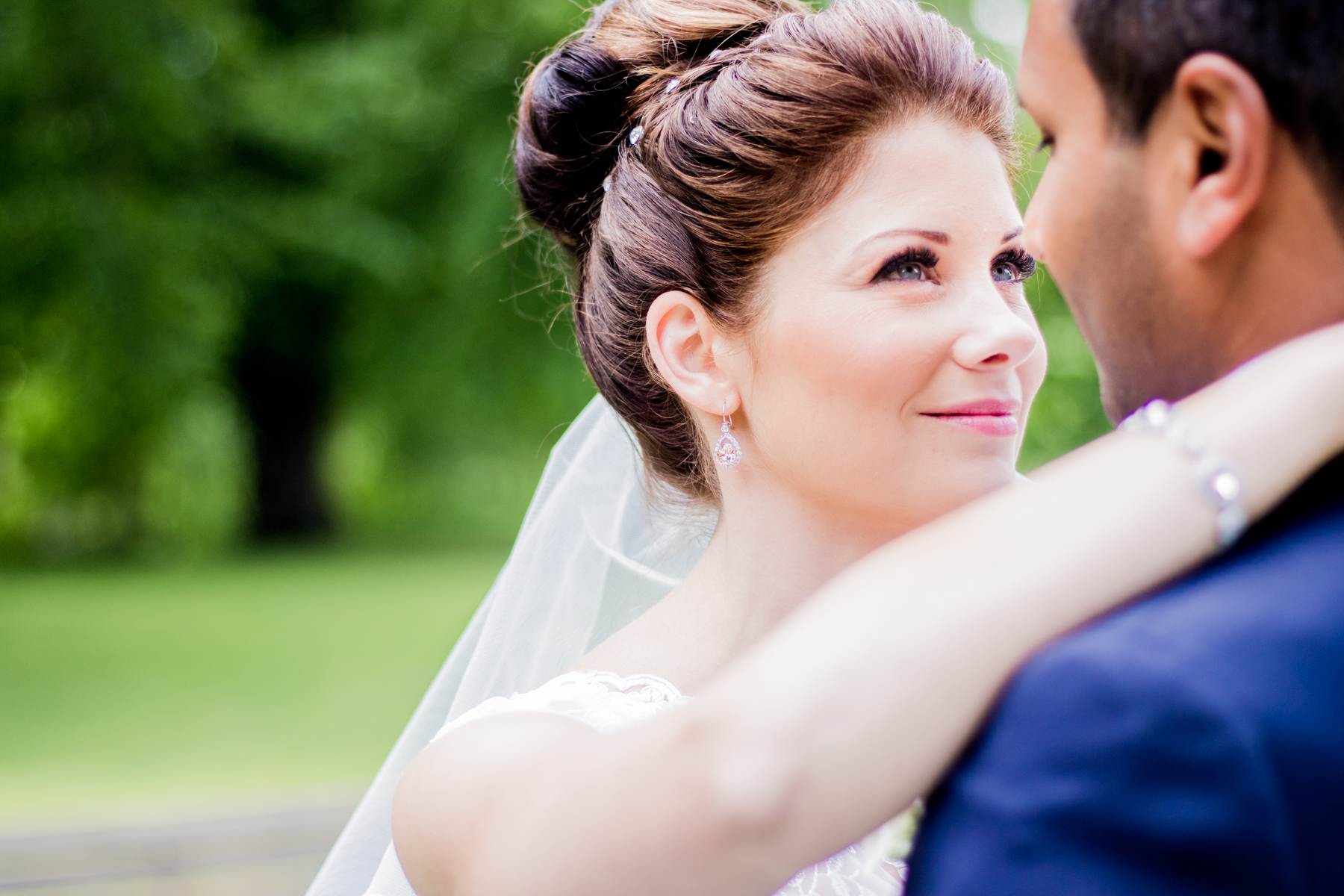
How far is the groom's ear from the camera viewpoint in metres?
1.12

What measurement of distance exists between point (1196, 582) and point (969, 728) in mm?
239

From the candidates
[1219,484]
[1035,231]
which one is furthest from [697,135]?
[1219,484]

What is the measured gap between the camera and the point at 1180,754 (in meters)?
0.97

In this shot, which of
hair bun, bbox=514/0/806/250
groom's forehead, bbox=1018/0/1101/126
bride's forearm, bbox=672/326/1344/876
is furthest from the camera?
hair bun, bbox=514/0/806/250

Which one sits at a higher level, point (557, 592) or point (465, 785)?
point (557, 592)

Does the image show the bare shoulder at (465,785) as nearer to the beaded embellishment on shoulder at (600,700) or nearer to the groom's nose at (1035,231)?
the beaded embellishment on shoulder at (600,700)

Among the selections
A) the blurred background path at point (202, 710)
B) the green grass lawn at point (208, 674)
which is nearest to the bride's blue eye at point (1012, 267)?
the blurred background path at point (202, 710)

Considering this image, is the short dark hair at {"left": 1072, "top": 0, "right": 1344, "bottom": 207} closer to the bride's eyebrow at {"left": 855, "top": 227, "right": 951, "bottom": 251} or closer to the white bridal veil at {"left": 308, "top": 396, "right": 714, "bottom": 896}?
the bride's eyebrow at {"left": 855, "top": 227, "right": 951, "bottom": 251}

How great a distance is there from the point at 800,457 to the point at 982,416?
0.31 meters

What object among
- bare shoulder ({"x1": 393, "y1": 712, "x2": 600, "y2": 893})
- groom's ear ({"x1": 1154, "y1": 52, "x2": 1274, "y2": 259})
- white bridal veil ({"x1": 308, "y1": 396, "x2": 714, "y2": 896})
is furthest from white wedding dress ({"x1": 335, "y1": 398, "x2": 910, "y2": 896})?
groom's ear ({"x1": 1154, "y1": 52, "x2": 1274, "y2": 259})

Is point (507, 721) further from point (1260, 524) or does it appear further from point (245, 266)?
point (245, 266)

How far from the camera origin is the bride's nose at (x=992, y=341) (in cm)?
189

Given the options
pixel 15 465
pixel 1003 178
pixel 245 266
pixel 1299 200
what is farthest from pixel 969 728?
pixel 15 465

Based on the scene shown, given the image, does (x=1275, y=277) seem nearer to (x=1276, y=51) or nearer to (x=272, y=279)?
(x=1276, y=51)
